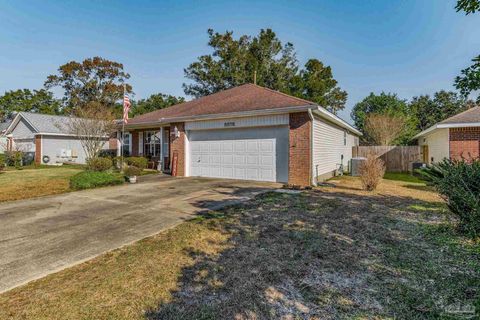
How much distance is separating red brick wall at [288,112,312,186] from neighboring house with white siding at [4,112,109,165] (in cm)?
1837

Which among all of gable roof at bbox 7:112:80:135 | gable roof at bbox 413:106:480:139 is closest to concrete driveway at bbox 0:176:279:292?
gable roof at bbox 413:106:480:139

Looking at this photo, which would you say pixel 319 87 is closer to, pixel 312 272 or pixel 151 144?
pixel 151 144

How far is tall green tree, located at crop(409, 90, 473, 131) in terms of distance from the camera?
37.9 m

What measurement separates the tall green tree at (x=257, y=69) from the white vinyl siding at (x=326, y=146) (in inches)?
622

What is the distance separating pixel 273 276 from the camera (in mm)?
3020

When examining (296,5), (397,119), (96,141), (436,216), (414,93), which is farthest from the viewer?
(414,93)

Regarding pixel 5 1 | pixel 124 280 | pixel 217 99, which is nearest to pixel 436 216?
pixel 124 280

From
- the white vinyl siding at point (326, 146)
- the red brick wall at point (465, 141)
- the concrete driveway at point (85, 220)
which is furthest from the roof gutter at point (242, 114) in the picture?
the red brick wall at point (465, 141)

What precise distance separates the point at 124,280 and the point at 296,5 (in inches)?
559

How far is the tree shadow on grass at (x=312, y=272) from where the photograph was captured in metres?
2.42

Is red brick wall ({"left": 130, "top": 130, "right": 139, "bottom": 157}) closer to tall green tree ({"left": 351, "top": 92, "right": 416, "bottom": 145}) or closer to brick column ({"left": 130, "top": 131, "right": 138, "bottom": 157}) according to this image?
brick column ({"left": 130, "top": 131, "right": 138, "bottom": 157})

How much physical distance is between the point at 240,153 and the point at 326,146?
13.3ft

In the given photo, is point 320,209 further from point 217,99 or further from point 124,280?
point 217,99

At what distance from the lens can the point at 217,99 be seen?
13.9 meters
